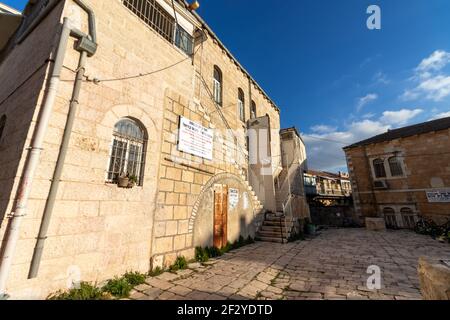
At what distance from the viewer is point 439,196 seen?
1330 cm

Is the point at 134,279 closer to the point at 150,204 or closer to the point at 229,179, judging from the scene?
the point at 150,204

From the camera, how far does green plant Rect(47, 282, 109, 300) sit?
3.29 m

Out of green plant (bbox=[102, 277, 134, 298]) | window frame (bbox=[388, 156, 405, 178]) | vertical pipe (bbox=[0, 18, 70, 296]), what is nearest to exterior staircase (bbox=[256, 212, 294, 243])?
green plant (bbox=[102, 277, 134, 298])

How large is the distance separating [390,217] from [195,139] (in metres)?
16.9

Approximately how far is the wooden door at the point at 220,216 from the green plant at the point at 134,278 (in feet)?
10.1

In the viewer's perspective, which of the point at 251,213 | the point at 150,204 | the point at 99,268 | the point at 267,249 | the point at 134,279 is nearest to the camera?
the point at 99,268

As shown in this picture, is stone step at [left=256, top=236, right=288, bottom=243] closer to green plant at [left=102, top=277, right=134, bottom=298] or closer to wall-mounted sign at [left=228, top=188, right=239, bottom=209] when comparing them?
wall-mounted sign at [left=228, top=188, right=239, bottom=209]

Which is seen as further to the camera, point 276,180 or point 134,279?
point 276,180

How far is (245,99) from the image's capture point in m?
13.5

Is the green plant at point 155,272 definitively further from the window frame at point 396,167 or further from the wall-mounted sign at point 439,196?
the window frame at point 396,167

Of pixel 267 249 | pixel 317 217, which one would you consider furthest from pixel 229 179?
pixel 317 217

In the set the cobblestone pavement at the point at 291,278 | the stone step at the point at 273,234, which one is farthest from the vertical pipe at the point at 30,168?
the stone step at the point at 273,234

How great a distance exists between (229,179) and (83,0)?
6707 millimetres
